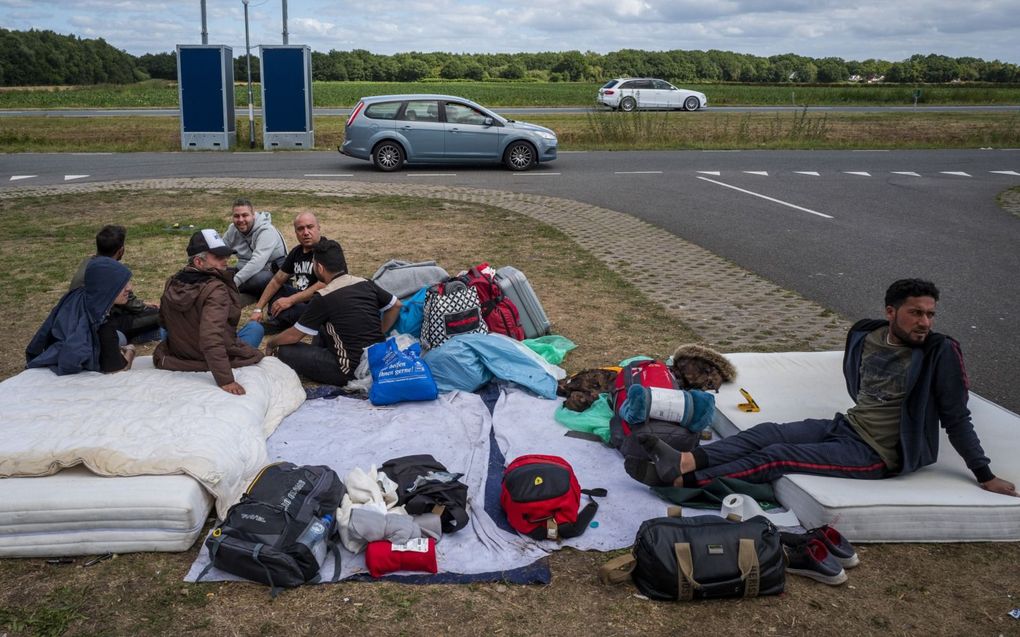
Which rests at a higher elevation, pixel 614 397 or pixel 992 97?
pixel 992 97

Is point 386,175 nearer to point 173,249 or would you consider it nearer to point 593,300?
point 173,249

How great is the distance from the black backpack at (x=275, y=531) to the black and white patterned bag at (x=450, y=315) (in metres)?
2.67

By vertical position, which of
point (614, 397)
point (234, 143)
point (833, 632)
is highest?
point (234, 143)

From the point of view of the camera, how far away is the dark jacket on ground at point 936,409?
480cm

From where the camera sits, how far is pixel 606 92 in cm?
3838

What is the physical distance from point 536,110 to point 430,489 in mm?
38020

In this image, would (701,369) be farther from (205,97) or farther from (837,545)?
(205,97)

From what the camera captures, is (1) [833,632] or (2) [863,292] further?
(2) [863,292]

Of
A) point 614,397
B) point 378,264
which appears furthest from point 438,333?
point 378,264

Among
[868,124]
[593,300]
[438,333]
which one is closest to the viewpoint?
[438,333]

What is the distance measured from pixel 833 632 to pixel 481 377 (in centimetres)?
350

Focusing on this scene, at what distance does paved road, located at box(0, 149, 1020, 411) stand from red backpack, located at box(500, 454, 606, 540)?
4.00 meters

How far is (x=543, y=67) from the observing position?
287 ft

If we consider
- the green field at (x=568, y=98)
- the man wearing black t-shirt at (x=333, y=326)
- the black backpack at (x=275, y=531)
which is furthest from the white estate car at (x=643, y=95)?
the black backpack at (x=275, y=531)
